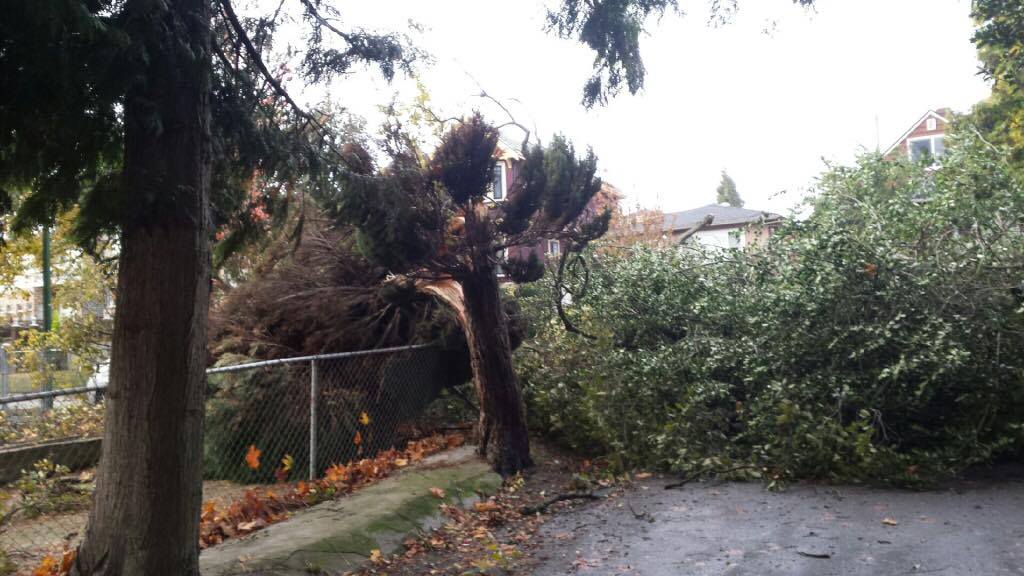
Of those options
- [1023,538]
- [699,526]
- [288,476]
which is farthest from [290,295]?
[1023,538]

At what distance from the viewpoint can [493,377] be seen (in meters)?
9.32

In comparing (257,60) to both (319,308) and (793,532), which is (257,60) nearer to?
(319,308)

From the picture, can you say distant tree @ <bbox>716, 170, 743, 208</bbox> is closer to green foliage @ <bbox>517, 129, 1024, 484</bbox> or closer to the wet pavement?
green foliage @ <bbox>517, 129, 1024, 484</bbox>

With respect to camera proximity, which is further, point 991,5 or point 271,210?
point 991,5

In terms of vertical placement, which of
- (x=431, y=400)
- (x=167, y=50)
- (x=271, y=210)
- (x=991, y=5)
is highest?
(x=991, y=5)

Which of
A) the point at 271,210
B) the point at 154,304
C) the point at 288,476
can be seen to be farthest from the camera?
the point at 288,476

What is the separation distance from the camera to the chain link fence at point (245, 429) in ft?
19.5

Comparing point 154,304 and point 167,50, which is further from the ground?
point 167,50

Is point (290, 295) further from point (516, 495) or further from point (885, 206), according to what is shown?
point (885, 206)

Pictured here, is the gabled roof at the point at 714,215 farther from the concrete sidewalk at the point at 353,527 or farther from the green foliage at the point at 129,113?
the green foliage at the point at 129,113

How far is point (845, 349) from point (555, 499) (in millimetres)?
3224

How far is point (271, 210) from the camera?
6.76 m

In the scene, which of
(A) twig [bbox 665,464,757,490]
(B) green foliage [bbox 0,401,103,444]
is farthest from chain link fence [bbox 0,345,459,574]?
(A) twig [bbox 665,464,757,490]

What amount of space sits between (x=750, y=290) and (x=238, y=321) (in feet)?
19.4
